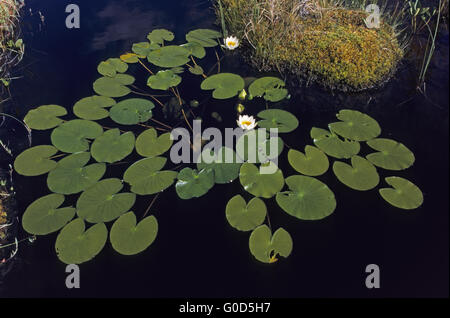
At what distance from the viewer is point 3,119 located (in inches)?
107

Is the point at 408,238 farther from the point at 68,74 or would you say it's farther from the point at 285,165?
the point at 68,74

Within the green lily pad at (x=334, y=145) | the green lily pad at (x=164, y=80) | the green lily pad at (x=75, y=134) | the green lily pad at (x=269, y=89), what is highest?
the green lily pad at (x=164, y=80)

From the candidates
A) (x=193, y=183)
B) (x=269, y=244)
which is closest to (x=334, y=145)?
(x=269, y=244)

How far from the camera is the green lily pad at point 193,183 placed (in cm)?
209

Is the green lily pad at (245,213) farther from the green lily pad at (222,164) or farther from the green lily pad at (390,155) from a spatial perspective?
the green lily pad at (390,155)

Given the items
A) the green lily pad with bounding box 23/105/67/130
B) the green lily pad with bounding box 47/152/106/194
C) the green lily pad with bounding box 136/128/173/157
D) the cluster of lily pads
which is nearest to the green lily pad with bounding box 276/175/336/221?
the cluster of lily pads

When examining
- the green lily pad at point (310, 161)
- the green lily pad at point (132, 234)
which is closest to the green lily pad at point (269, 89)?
the green lily pad at point (310, 161)

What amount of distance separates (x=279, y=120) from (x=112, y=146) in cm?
125

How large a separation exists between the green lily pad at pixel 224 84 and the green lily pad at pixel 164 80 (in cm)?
25

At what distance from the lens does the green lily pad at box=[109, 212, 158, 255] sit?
186cm

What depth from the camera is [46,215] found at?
6.59 ft

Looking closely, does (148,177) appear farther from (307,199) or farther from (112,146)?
(307,199)
